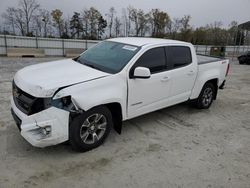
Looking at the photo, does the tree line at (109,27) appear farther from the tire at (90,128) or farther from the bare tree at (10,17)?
the tire at (90,128)

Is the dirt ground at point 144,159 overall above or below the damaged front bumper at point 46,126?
below

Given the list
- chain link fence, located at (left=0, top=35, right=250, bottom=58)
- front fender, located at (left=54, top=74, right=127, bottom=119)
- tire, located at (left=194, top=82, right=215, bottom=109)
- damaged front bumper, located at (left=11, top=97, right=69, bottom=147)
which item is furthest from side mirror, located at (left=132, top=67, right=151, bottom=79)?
chain link fence, located at (left=0, top=35, right=250, bottom=58)

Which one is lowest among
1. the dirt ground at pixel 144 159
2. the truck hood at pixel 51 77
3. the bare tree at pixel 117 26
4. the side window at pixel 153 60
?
the dirt ground at pixel 144 159

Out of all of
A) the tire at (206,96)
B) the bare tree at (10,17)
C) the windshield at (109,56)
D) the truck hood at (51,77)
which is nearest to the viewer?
the truck hood at (51,77)

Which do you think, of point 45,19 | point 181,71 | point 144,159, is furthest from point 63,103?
point 45,19

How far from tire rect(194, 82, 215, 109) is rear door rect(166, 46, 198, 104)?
0.56m

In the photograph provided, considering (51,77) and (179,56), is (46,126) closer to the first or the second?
(51,77)

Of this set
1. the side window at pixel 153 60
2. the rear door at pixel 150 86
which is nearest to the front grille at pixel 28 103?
the rear door at pixel 150 86

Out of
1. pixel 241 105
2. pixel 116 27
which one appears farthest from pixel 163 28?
pixel 241 105

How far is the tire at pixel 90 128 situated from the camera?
308 centimetres

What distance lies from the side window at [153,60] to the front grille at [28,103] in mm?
1598

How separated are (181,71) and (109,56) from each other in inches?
59.6

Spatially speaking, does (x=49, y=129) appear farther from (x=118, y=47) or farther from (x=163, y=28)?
(x=163, y=28)

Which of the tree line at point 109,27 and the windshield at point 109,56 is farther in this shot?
the tree line at point 109,27
